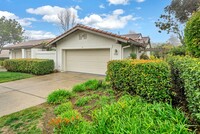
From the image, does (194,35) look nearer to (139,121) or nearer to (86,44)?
(139,121)

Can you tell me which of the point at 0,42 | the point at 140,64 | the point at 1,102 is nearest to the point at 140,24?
the point at 140,64

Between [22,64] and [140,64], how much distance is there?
39.5ft

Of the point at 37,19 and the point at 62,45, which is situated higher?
the point at 37,19

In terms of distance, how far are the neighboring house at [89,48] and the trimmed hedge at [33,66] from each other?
41.9 inches

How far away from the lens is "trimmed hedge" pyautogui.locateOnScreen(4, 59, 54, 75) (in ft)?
40.7

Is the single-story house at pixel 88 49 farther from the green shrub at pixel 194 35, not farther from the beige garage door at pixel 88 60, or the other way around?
the green shrub at pixel 194 35

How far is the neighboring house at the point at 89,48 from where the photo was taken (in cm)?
1034

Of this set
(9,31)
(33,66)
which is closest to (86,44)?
(33,66)

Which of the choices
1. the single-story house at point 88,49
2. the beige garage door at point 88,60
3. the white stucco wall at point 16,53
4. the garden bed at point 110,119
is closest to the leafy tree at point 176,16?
the single-story house at point 88,49

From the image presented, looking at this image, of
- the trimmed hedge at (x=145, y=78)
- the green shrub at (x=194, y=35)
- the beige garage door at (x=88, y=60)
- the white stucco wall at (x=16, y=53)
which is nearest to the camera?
the trimmed hedge at (x=145, y=78)

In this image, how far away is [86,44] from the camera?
1198 centimetres

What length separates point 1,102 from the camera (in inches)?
234

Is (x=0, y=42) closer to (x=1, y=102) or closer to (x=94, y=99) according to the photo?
(x=1, y=102)

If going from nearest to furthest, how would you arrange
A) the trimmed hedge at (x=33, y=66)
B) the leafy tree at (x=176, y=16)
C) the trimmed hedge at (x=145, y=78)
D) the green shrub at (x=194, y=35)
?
the trimmed hedge at (x=145, y=78), the green shrub at (x=194, y=35), the trimmed hedge at (x=33, y=66), the leafy tree at (x=176, y=16)
